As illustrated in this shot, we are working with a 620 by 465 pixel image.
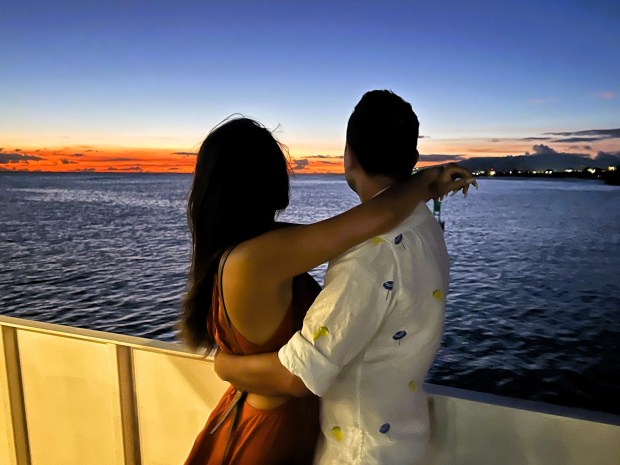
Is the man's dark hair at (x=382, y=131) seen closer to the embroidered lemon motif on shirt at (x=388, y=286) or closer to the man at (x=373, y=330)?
the man at (x=373, y=330)

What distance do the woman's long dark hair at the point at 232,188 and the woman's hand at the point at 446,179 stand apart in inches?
10.4

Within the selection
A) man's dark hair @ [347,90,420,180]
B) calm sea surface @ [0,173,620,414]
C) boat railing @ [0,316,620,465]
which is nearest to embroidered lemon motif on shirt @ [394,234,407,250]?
man's dark hair @ [347,90,420,180]

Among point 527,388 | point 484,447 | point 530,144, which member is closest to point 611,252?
point 530,144

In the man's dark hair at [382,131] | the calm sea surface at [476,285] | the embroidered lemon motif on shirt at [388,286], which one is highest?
the man's dark hair at [382,131]

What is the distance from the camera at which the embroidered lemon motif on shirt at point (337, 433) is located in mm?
830

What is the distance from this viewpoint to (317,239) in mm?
739

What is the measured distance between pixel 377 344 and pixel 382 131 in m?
0.32

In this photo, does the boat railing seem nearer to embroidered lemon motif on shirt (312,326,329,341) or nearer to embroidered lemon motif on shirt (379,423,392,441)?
embroidered lemon motif on shirt (379,423,392,441)

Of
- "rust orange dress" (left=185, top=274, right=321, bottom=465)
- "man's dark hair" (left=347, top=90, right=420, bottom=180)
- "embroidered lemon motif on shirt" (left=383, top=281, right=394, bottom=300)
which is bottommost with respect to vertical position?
"rust orange dress" (left=185, top=274, right=321, bottom=465)

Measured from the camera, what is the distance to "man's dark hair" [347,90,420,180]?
75 cm

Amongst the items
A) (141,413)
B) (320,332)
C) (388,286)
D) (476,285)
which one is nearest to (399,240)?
(388,286)

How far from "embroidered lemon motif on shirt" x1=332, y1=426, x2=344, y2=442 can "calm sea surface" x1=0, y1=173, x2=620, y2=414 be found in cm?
539

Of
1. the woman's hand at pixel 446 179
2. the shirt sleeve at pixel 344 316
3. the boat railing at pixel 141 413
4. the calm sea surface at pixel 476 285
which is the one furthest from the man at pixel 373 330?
the calm sea surface at pixel 476 285

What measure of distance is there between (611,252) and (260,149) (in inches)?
1298
